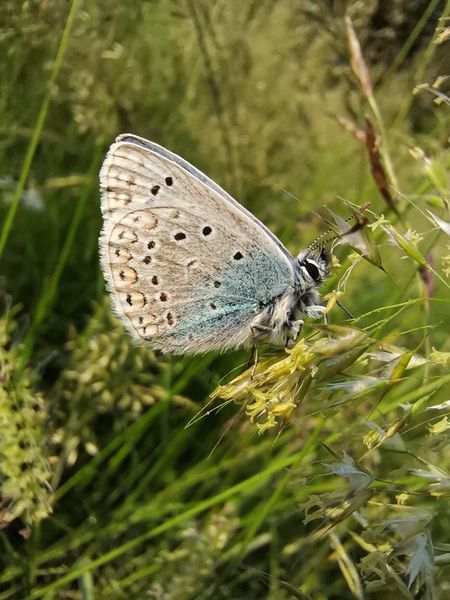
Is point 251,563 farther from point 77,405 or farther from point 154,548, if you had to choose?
point 77,405

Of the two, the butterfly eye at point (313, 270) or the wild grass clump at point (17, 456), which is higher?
the butterfly eye at point (313, 270)

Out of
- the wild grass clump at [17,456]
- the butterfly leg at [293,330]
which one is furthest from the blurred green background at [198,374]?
the butterfly leg at [293,330]

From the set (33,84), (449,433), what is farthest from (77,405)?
(33,84)

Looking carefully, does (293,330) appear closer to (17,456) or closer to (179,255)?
(179,255)

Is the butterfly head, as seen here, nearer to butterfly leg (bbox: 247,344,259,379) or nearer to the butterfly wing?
the butterfly wing

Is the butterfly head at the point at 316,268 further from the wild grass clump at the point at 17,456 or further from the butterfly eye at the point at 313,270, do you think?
the wild grass clump at the point at 17,456

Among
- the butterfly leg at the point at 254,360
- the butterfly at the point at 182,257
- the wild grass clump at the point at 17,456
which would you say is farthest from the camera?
the butterfly at the point at 182,257

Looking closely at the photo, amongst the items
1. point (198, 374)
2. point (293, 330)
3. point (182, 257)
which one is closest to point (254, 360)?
point (293, 330)
